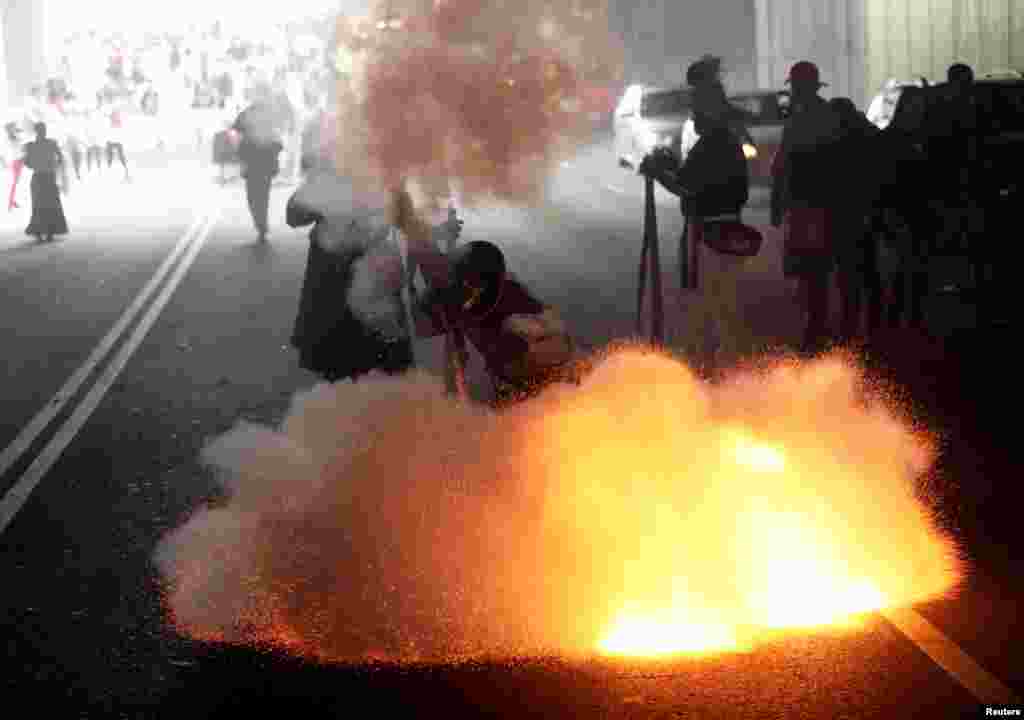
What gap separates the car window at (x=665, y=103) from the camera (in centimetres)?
3164

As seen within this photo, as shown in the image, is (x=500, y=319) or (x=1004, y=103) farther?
(x=1004, y=103)

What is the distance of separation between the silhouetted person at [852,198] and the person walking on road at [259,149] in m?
11.4

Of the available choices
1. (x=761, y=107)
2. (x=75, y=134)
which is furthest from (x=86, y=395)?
(x=75, y=134)

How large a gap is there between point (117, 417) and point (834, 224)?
17.4 feet

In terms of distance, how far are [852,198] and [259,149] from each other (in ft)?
41.2

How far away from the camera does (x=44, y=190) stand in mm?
28094

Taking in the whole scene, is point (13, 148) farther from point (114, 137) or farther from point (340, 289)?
point (340, 289)

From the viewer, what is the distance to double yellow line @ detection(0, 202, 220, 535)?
31.6 ft

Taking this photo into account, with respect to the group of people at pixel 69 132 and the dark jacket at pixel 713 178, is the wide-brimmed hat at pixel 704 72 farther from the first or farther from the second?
the group of people at pixel 69 132

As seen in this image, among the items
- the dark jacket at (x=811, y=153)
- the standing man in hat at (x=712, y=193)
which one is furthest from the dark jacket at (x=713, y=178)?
the dark jacket at (x=811, y=153)

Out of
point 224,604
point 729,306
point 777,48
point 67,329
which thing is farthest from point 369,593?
point 777,48

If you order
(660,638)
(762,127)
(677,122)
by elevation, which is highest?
(677,122)

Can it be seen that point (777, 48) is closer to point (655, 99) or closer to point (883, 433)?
point (655, 99)

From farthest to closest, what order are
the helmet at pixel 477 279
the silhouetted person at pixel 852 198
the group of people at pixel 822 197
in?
the silhouetted person at pixel 852 198, the group of people at pixel 822 197, the helmet at pixel 477 279
